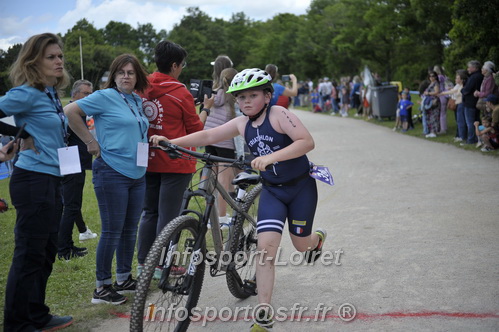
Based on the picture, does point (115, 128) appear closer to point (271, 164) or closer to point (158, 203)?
point (158, 203)

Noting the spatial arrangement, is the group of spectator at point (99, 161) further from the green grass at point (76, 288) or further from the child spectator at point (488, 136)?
the child spectator at point (488, 136)

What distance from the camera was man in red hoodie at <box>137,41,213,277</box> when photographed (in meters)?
5.56

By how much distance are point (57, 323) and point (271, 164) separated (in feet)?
7.12

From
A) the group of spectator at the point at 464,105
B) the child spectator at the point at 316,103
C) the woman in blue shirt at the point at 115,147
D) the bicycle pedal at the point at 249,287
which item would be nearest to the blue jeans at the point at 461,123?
the group of spectator at the point at 464,105

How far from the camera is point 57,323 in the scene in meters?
4.67

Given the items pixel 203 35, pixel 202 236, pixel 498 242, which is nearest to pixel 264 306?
pixel 202 236

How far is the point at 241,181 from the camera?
478cm

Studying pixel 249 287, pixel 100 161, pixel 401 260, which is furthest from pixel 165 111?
pixel 401 260

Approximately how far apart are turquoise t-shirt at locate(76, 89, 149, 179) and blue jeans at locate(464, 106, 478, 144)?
38.6 ft

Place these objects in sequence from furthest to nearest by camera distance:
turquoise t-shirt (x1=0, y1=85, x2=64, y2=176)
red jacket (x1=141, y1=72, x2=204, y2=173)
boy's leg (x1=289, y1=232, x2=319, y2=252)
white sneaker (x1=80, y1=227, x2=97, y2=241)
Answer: white sneaker (x1=80, y1=227, x2=97, y2=241)
red jacket (x1=141, y1=72, x2=204, y2=173)
boy's leg (x1=289, y1=232, x2=319, y2=252)
turquoise t-shirt (x1=0, y1=85, x2=64, y2=176)

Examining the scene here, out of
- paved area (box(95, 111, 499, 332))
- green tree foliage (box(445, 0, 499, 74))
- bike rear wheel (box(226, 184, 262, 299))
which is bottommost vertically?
paved area (box(95, 111, 499, 332))

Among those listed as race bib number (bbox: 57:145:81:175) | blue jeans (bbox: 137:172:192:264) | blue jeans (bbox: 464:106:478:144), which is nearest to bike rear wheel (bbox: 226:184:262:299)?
blue jeans (bbox: 137:172:192:264)

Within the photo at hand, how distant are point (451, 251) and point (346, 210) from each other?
8.42 ft

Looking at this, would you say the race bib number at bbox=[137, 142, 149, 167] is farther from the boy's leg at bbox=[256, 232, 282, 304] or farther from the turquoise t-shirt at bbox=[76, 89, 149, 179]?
the boy's leg at bbox=[256, 232, 282, 304]
